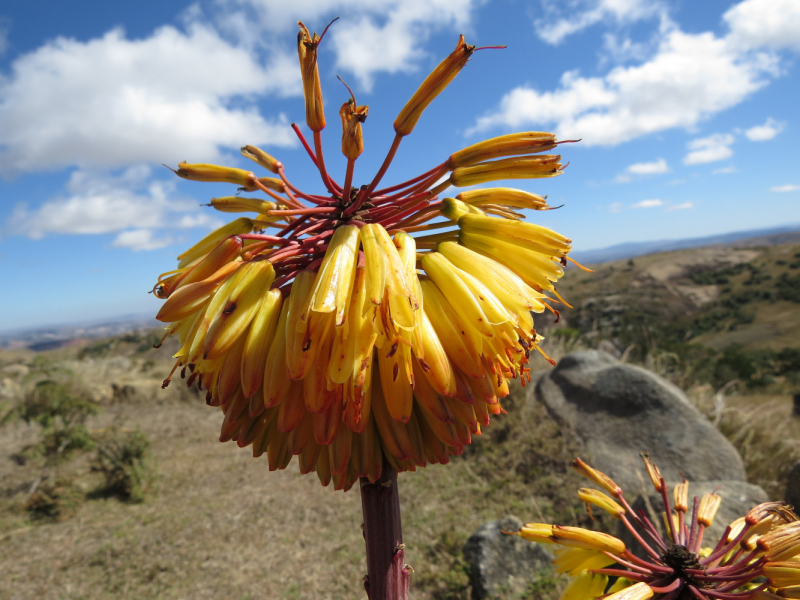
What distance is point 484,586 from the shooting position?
446 centimetres

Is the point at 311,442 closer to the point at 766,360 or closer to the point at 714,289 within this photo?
the point at 766,360

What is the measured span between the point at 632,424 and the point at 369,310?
7.18m

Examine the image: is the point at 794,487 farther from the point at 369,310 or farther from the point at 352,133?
the point at 352,133

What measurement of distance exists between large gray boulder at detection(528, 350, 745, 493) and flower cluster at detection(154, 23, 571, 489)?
18.2 feet

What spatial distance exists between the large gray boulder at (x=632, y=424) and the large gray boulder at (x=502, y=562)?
5.74ft

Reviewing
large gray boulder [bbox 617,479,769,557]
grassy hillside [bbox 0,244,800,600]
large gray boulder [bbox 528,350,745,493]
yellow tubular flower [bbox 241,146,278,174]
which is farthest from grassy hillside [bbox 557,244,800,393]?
yellow tubular flower [bbox 241,146,278,174]

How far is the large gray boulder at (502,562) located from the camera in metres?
4.45

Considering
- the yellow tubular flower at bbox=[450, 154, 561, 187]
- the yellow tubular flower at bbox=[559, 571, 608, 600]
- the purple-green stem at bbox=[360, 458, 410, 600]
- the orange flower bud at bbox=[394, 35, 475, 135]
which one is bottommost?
the yellow tubular flower at bbox=[559, 571, 608, 600]

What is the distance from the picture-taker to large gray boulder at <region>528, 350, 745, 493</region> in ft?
19.6

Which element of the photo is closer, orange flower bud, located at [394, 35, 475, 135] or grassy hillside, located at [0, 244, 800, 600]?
orange flower bud, located at [394, 35, 475, 135]

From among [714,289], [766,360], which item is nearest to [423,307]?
[766,360]

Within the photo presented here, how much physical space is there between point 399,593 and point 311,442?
0.41 meters

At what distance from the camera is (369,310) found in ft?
2.96

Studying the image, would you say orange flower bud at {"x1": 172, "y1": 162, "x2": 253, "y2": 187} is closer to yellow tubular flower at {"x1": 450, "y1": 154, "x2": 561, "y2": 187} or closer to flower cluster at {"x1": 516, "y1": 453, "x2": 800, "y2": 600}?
yellow tubular flower at {"x1": 450, "y1": 154, "x2": 561, "y2": 187}
